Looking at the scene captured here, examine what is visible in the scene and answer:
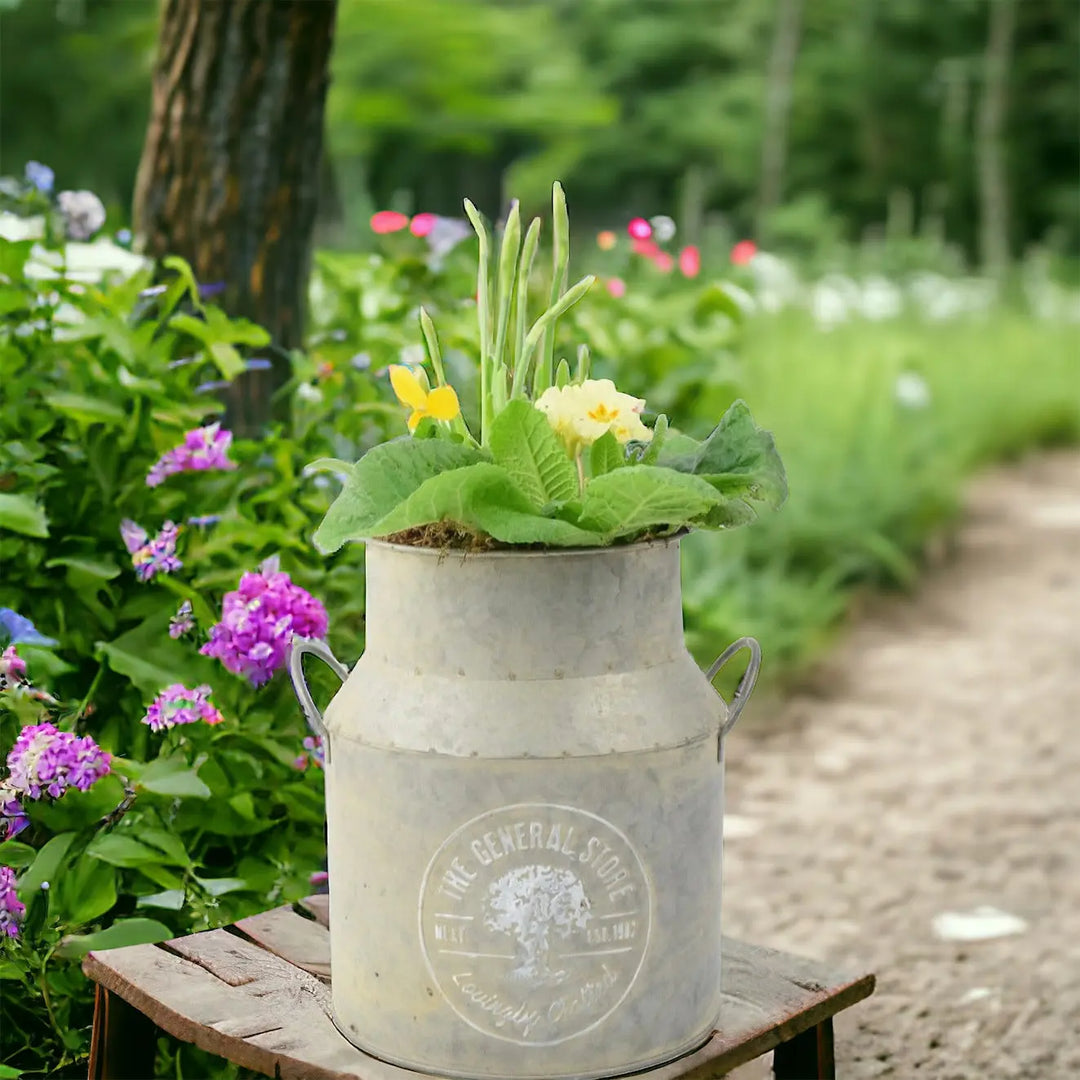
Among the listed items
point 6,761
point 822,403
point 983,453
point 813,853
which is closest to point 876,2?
point 983,453

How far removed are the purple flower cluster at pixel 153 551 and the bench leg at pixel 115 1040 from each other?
0.57 m

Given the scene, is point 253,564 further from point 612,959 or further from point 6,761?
point 612,959

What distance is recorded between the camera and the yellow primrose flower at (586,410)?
1485mm

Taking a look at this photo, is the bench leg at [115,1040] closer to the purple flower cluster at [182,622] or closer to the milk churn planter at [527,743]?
the milk churn planter at [527,743]

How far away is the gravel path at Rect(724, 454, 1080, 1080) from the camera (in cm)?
247

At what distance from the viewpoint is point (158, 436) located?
7.59ft

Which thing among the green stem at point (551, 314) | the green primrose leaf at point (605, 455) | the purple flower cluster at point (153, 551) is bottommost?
the purple flower cluster at point (153, 551)

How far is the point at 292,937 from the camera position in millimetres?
1857

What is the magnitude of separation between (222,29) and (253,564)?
1.08 m

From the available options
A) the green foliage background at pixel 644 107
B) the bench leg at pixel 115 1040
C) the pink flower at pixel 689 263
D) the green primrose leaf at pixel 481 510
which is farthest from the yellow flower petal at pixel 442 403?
the green foliage background at pixel 644 107

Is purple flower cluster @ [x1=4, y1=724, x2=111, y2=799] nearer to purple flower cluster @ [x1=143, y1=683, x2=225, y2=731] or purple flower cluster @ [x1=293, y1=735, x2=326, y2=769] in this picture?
purple flower cluster @ [x1=143, y1=683, x2=225, y2=731]

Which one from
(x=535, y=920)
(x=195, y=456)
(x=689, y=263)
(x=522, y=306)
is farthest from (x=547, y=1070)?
(x=689, y=263)

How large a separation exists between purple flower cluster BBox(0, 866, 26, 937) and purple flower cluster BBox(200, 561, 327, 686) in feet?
1.27

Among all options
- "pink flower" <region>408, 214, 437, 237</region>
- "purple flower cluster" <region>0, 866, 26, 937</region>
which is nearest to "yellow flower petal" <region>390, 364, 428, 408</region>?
"purple flower cluster" <region>0, 866, 26, 937</region>
